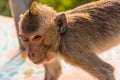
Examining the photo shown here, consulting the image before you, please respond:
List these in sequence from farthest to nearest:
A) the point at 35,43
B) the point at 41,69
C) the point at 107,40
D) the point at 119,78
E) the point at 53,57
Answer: the point at 41,69
the point at 119,78
the point at 107,40
the point at 53,57
the point at 35,43

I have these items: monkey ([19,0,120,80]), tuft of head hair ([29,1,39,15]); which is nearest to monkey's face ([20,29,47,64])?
monkey ([19,0,120,80])

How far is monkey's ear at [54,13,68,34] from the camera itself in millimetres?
3215

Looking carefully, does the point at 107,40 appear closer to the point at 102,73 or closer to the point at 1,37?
the point at 102,73

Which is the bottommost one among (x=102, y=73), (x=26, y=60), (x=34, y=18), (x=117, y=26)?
(x=26, y=60)

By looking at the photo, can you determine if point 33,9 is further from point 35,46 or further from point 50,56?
point 50,56

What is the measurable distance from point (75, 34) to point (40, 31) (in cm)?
Answer: 37

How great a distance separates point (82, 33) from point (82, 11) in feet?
0.76

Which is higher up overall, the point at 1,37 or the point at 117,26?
the point at 117,26

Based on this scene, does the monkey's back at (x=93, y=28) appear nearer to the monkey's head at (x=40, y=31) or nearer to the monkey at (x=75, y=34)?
the monkey at (x=75, y=34)

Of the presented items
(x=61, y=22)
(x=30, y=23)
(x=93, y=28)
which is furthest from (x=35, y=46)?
(x=93, y=28)

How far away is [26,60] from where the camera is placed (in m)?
4.53

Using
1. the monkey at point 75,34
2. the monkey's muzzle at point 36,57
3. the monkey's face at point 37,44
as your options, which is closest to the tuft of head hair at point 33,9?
the monkey at point 75,34

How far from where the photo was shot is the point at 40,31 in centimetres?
310

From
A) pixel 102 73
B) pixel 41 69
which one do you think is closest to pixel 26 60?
pixel 41 69
